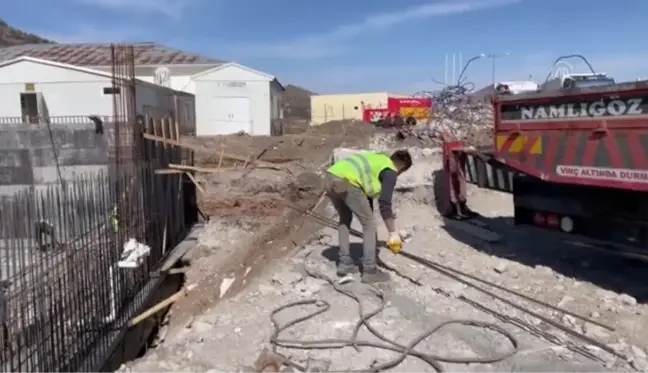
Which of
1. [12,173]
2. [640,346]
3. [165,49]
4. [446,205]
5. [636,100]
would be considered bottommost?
[640,346]

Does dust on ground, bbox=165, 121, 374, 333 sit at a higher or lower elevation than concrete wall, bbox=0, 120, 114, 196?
lower

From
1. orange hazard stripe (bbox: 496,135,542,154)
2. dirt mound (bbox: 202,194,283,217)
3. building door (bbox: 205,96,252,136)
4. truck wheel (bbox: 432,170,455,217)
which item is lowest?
dirt mound (bbox: 202,194,283,217)

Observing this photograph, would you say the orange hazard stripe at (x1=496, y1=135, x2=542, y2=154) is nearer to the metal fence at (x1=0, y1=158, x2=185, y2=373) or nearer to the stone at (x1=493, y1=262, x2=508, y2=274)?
the stone at (x1=493, y1=262, x2=508, y2=274)

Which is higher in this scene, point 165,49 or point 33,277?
point 165,49

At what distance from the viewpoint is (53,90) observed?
21.4 meters

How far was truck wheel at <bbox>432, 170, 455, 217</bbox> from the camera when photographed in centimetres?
955

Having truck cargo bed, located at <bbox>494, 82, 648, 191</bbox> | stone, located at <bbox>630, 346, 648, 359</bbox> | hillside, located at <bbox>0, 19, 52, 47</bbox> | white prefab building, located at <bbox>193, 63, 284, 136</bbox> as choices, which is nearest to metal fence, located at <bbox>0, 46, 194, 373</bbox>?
truck cargo bed, located at <bbox>494, 82, 648, 191</bbox>

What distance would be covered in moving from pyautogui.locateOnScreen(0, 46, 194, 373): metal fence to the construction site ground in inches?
22.4

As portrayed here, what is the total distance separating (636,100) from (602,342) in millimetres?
2032

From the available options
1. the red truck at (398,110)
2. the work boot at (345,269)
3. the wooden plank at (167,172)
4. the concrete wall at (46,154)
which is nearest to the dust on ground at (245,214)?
the wooden plank at (167,172)

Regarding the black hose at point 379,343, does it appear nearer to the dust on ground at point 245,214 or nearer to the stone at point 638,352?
the stone at point 638,352

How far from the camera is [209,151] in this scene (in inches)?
763

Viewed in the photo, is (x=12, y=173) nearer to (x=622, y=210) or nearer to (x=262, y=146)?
(x=622, y=210)

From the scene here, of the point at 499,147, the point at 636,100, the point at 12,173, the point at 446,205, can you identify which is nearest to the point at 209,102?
the point at 12,173
